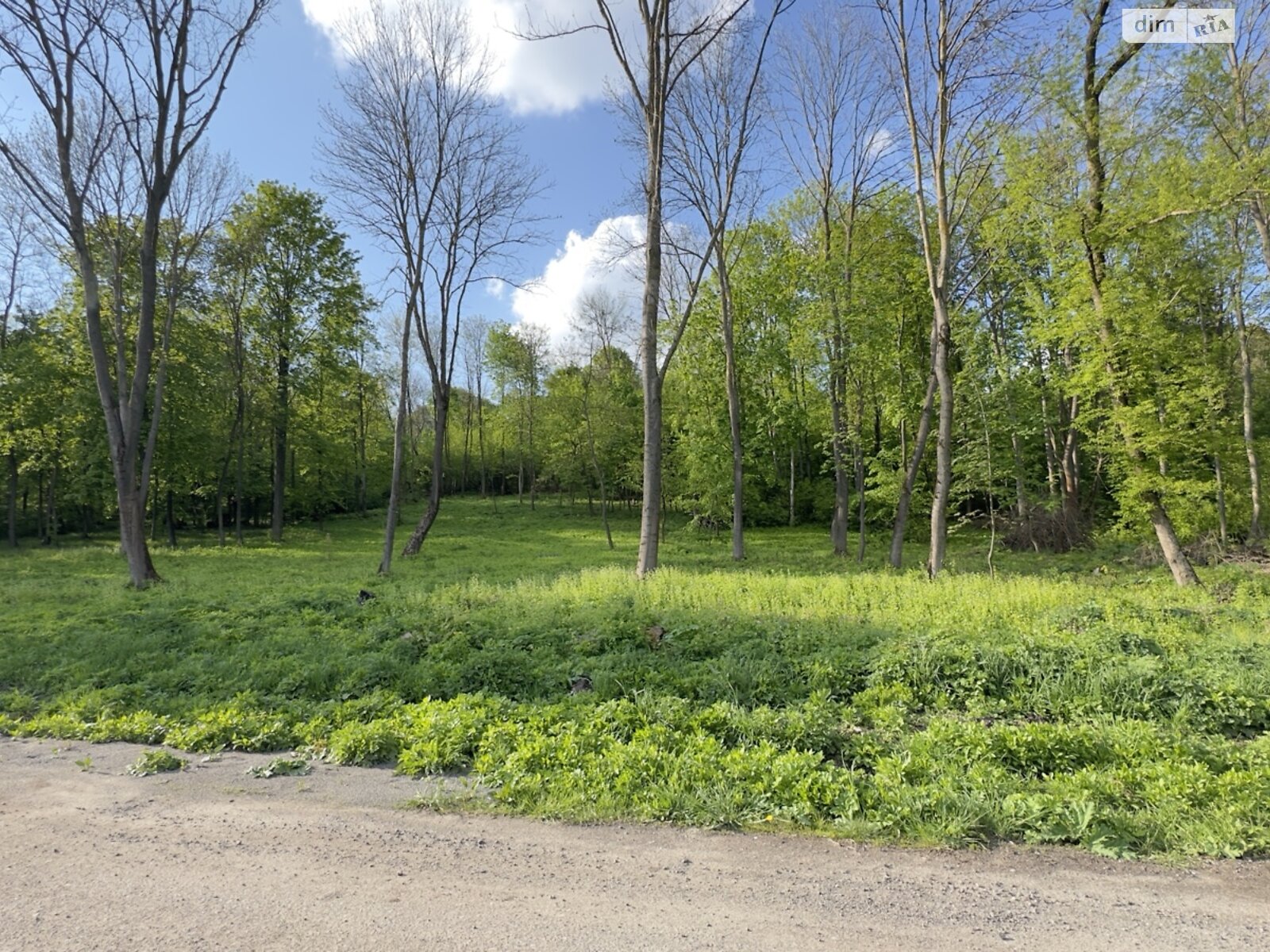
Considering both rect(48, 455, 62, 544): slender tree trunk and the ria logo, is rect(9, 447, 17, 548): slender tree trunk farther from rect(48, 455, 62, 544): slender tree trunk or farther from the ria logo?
the ria logo

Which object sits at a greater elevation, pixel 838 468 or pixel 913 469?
pixel 838 468

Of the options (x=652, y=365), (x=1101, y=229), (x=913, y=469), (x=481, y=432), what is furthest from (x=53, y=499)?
(x=1101, y=229)

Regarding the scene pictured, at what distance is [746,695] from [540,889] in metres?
3.00

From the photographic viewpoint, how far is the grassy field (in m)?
3.49

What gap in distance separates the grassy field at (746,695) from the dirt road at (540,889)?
268 mm

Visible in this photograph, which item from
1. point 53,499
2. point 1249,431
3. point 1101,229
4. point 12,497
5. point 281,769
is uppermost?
point 1101,229

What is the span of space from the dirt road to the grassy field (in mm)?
268

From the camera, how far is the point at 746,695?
5457 mm

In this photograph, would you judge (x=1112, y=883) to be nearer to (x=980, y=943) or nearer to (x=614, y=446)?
(x=980, y=943)

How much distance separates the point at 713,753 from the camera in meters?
4.08

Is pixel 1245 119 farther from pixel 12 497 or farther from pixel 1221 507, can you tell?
pixel 12 497

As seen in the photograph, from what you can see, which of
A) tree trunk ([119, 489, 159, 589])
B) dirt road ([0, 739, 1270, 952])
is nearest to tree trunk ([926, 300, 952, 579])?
dirt road ([0, 739, 1270, 952])

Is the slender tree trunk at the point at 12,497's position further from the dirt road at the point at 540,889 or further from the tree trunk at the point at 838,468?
the tree trunk at the point at 838,468

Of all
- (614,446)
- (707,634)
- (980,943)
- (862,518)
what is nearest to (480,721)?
(707,634)
